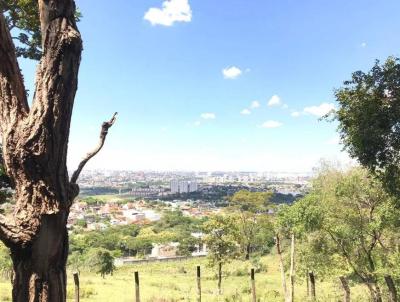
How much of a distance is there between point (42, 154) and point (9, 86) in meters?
0.70

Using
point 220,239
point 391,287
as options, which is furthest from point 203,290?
point 391,287

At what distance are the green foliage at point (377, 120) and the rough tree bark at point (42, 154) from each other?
24.5 ft

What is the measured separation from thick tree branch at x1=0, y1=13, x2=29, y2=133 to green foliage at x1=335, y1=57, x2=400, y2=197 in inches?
302

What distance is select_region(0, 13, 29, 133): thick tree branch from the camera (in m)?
3.21

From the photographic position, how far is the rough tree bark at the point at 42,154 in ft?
9.66

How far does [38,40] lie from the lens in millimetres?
6562

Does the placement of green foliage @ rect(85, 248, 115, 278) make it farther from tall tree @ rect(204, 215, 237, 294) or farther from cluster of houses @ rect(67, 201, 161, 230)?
cluster of houses @ rect(67, 201, 161, 230)

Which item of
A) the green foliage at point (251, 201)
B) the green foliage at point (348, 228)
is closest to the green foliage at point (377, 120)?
the green foliage at point (348, 228)

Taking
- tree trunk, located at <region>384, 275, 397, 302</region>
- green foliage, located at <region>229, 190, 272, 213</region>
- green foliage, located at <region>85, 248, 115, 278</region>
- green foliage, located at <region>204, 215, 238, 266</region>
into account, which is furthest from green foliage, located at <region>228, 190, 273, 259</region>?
tree trunk, located at <region>384, 275, 397, 302</region>

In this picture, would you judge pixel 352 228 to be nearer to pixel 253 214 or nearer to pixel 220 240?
pixel 220 240

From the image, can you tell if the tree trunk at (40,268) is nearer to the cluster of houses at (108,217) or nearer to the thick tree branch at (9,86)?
the thick tree branch at (9,86)

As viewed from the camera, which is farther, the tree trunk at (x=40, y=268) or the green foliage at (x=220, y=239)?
the green foliage at (x=220, y=239)

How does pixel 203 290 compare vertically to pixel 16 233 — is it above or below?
below

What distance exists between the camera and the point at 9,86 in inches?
128
